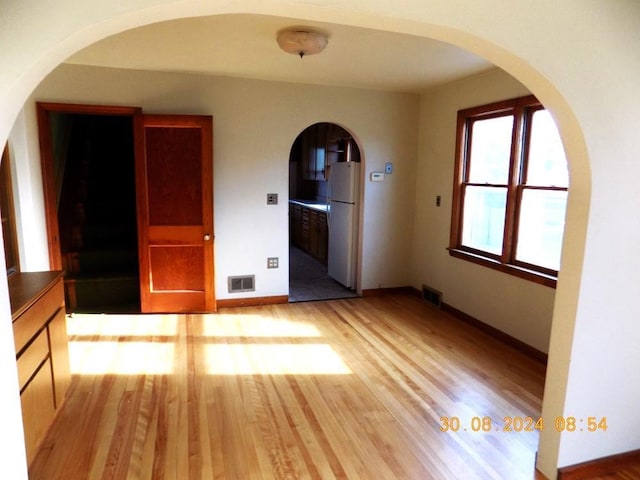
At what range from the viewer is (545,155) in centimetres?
331

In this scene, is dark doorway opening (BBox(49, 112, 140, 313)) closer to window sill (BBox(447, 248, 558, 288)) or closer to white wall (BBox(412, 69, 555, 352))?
white wall (BBox(412, 69, 555, 352))

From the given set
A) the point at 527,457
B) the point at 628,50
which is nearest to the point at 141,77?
the point at 628,50

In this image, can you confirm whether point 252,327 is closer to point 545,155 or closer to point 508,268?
point 508,268

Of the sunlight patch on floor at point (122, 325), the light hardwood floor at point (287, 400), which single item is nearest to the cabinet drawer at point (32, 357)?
the light hardwood floor at point (287, 400)

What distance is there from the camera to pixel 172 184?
412 cm

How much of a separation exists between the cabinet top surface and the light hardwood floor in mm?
842

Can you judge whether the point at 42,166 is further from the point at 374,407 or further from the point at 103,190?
the point at 374,407

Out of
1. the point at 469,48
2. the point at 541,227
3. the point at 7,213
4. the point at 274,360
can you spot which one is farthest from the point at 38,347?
the point at 541,227

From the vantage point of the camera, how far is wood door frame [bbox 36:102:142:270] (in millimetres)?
3748

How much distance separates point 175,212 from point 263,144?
1.19 m

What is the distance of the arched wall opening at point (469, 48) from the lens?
119cm

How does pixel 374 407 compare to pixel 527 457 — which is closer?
pixel 527 457

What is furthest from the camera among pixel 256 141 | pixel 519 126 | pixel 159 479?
pixel 256 141

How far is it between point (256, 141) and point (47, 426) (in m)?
3.12
